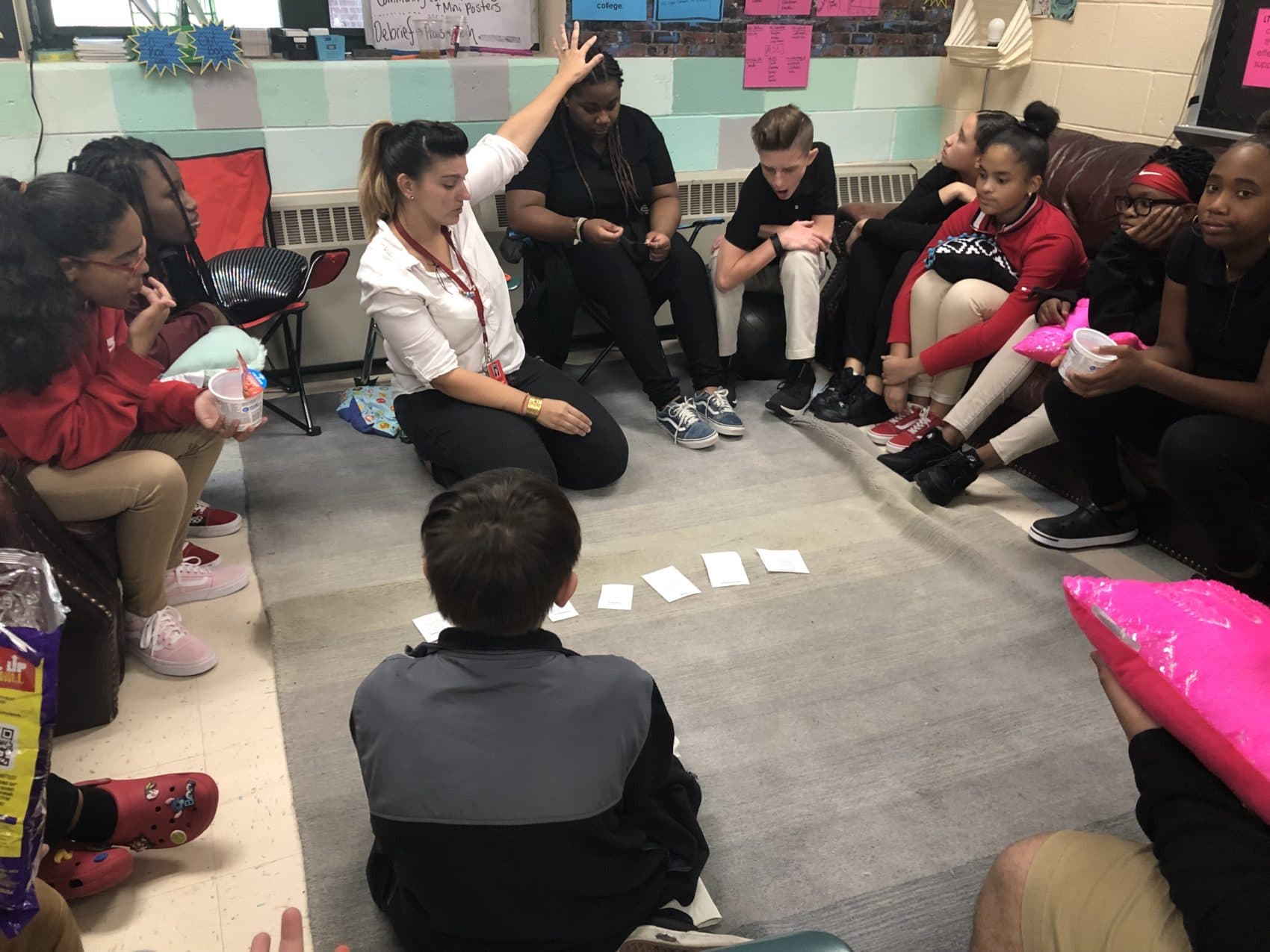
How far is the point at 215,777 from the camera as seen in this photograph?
1.79 meters

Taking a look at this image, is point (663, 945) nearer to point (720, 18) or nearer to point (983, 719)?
point (983, 719)

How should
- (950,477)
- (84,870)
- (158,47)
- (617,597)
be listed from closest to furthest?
1. (84,870)
2. (617,597)
3. (950,477)
4. (158,47)

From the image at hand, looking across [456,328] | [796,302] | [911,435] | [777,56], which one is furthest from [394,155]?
[777,56]

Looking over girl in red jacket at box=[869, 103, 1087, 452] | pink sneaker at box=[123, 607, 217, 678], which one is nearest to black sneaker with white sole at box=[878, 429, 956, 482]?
girl in red jacket at box=[869, 103, 1087, 452]

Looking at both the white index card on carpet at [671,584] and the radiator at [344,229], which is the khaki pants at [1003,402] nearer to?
the white index card on carpet at [671,584]

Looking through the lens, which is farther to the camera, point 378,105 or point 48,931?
point 378,105

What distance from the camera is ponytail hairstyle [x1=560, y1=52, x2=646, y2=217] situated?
315 centimetres

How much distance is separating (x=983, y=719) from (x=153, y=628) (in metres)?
1.81

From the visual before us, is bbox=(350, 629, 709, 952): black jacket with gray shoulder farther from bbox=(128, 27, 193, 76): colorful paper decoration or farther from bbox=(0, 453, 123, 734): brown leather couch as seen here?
bbox=(128, 27, 193, 76): colorful paper decoration

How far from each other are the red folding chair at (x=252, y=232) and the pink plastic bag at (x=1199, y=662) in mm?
2510

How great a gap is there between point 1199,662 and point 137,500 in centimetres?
191

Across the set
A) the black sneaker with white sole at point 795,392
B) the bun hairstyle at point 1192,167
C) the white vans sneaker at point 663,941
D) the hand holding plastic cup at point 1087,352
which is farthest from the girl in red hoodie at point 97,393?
the bun hairstyle at point 1192,167

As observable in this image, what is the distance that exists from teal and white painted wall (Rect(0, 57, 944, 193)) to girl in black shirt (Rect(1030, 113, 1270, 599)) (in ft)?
6.80

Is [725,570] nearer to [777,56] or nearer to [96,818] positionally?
[96,818]
